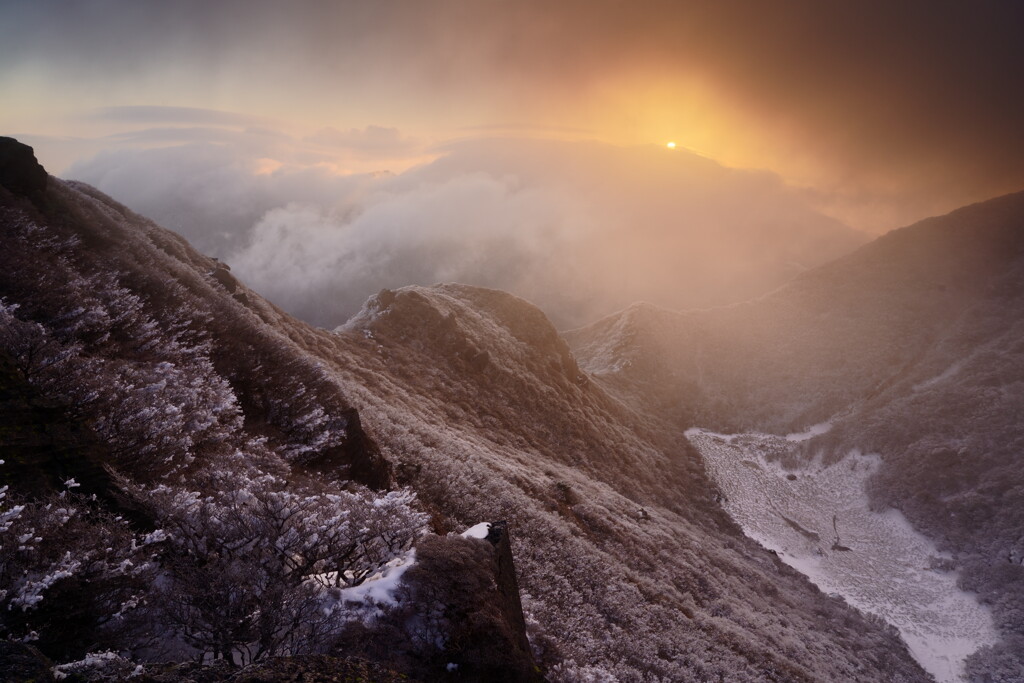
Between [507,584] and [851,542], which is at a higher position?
[507,584]

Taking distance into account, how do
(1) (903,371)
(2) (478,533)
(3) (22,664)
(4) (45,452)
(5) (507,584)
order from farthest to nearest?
(1) (903,371) < (2) (478,533) < (5) (507,584) < (4) (45,452) < (3) (22,664)

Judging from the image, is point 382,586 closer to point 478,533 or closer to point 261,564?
point 261,564

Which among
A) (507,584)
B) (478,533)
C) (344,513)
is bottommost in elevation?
(507,584)

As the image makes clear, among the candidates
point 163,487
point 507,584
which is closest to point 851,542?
point 507,584

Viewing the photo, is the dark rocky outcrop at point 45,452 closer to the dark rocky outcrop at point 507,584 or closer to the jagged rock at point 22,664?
the jagged rock at point 22,664

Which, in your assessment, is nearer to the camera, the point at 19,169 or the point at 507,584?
the point at 507,584

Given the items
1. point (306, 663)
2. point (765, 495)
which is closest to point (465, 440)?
point (306, 663)

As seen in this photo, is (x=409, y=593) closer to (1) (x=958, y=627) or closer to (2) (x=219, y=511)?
(2) (x=219, y=511)
